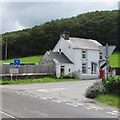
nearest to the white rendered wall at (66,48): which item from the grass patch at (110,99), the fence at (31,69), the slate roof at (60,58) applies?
the slate roof at (60,58)

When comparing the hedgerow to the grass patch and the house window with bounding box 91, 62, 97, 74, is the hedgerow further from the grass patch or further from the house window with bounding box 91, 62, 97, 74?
the house window with bounding box 91, 62, 97, 74

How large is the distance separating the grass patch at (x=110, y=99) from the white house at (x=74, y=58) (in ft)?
74.3

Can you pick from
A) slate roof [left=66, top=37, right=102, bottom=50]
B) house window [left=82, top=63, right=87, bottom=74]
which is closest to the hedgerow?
slate roof [left=66, top=37, right=102, bottom=50]

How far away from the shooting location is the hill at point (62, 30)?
268 feet

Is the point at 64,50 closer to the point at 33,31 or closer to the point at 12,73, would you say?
the point at 12,73

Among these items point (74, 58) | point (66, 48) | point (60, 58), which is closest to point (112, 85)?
point (60, 58)

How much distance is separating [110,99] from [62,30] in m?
79.0

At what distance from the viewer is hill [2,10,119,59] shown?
3211 inches

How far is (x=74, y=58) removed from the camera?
131ft

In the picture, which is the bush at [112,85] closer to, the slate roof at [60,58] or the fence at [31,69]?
the fence at [31,69]

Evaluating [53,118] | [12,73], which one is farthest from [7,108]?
[12,73]

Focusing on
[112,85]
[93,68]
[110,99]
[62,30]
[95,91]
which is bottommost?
[110,99]

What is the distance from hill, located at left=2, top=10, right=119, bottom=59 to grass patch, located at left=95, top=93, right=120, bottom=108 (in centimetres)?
6204

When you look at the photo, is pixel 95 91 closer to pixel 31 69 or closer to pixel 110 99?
pixel 110 99
